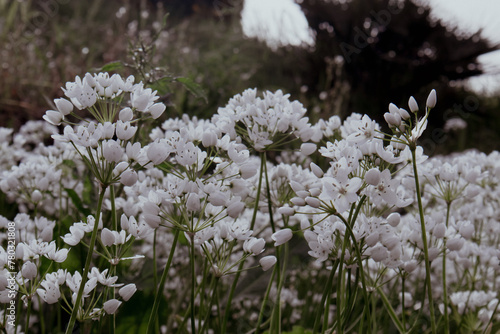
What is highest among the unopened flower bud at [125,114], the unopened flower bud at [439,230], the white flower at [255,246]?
the unopened flower bud at [125,114]

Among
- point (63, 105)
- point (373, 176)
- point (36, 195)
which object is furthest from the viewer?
point (36, 195)

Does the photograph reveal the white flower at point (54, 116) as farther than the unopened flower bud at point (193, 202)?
Yes

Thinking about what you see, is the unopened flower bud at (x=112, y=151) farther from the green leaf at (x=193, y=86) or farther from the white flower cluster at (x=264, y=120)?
the green leaf at (x=193, y=86)

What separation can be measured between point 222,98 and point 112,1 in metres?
8.92

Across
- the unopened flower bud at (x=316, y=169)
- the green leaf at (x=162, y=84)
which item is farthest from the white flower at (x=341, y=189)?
the green leaf at (x=162, y=84)

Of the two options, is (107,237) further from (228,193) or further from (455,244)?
(455,244)

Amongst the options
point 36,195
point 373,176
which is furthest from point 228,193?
point 36,195

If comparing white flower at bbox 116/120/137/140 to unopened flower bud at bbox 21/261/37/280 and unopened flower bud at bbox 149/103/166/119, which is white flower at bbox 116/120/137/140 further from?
unopened flower bud at bbox 21/261/37/280

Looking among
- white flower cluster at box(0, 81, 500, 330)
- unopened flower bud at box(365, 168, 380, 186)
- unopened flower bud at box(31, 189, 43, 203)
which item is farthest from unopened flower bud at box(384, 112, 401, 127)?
unopened flower bud at box(31, 189, 43, 203)

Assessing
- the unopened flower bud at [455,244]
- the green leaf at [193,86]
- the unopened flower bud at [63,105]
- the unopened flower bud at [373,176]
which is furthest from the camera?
the green leaf at [193,86]

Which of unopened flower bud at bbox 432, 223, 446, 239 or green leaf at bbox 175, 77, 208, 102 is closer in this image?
unopened flower bud at bbox 432, 223, 446, 239

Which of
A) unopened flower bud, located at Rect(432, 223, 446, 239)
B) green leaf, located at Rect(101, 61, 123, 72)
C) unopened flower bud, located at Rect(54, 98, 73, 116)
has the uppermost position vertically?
green leaf, located at Rect(101, 61, 123, 72)

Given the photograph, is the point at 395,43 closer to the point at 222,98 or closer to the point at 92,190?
the point at 222,98

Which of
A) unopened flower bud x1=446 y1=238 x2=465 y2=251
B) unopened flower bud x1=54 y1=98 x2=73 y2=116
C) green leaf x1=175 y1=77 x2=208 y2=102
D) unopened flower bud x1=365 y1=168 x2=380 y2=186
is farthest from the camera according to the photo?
green leaf x1=175 y1=77 x2=208 y2=102
